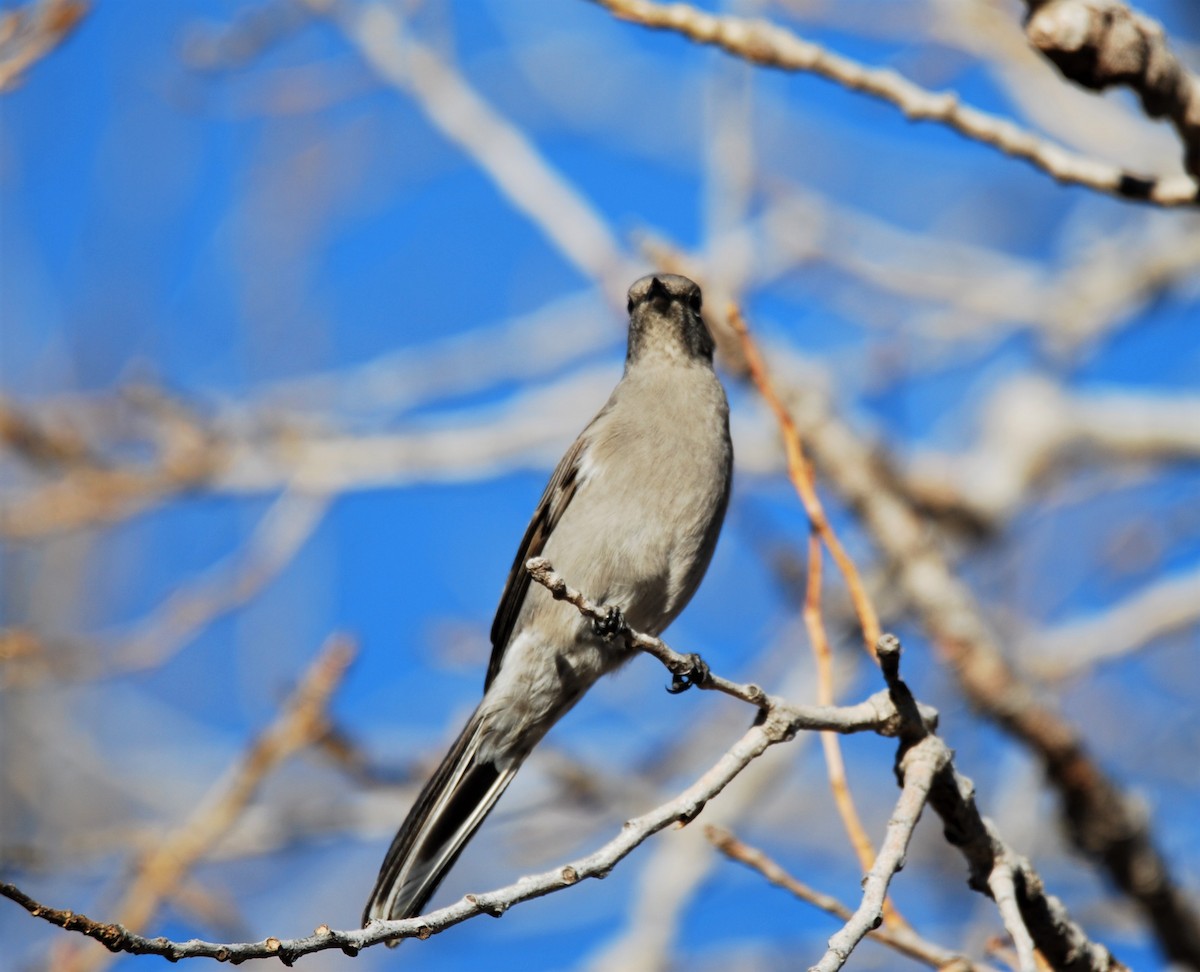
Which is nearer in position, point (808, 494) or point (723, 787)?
point (723, 787)

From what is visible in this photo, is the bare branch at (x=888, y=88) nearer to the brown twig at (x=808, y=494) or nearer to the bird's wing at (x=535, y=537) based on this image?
the brown twig at (x=808, y=494)

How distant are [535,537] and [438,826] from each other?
105cm

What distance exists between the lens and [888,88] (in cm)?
343

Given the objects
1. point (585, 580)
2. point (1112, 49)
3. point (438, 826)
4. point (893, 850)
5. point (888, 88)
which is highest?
point (888, 88)

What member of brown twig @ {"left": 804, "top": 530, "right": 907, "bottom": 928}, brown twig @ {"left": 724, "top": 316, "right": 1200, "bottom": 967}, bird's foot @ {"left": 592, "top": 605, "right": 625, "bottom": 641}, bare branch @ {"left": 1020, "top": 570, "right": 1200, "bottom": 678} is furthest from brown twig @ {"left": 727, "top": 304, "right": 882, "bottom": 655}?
bare branch @ {"left": 1020, "top": 570, "right": 1200, "bottom": 678}

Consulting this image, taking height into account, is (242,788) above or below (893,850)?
above

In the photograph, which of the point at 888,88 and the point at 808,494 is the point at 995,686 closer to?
the point at 808,494

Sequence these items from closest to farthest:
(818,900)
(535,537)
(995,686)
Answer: (818,900), (535,537), (995,686)

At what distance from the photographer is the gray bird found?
3.53 m

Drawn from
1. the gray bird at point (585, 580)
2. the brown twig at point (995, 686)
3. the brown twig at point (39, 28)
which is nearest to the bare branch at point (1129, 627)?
the brown twig at point (995, 686)

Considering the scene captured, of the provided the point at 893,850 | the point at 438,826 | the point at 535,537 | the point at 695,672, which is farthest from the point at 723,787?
the point at 535,537

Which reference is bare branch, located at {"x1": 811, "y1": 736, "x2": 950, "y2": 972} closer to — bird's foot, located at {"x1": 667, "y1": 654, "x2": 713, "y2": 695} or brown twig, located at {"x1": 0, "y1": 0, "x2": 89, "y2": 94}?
bird's foot, located at {"x1": 667, "y1": 654, "x2": 713, "y2": 695}

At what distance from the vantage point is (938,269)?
25.2ft

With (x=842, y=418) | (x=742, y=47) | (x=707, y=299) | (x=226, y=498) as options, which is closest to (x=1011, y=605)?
(x=842, y=418)
